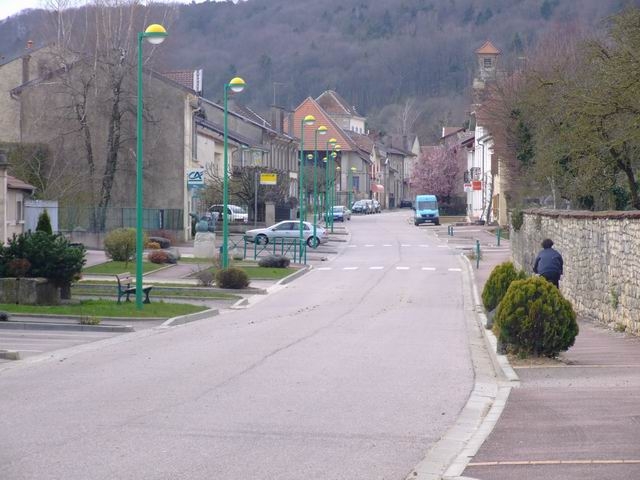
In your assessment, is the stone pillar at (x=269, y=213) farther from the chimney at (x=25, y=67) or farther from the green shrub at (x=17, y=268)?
the green shrub at (x=17, y=268)

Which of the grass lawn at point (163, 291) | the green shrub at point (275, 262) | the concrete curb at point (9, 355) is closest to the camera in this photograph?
the concrete curb at point (9, 355)

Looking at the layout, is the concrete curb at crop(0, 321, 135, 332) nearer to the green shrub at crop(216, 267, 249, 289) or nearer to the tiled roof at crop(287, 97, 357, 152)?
the green shrub at crop(216, 267, 249, 289)

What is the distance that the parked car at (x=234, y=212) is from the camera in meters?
67.1

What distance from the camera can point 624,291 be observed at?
64.7 feet

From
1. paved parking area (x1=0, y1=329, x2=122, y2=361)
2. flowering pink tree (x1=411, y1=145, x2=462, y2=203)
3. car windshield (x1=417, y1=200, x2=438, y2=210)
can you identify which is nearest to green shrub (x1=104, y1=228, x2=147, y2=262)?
paved parking area (x1=0, y1=329, x2=122, y2=361)

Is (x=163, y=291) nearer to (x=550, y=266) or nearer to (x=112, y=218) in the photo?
(x=550, y=266)

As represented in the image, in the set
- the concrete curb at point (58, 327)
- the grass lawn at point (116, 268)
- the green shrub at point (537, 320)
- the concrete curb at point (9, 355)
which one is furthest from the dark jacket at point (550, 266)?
the grass lawn at point (116, 268)

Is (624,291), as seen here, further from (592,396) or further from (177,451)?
(177,451)

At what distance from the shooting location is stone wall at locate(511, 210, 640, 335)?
19094mm

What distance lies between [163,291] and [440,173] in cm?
8797

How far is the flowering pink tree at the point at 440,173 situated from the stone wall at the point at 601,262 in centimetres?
8705

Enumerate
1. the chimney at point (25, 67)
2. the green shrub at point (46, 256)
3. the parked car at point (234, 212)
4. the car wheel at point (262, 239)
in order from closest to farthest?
the green shrub at point (46, 256)
the car wheel at point (262, 239)
the chimney at point (25, 67)
the parked car at point (234, 212)

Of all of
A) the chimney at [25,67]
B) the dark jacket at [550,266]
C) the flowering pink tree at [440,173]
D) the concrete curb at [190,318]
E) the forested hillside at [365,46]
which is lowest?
the concrete curb at [190,318]

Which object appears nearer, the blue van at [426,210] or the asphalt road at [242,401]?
the asphalt road at [242,401]
